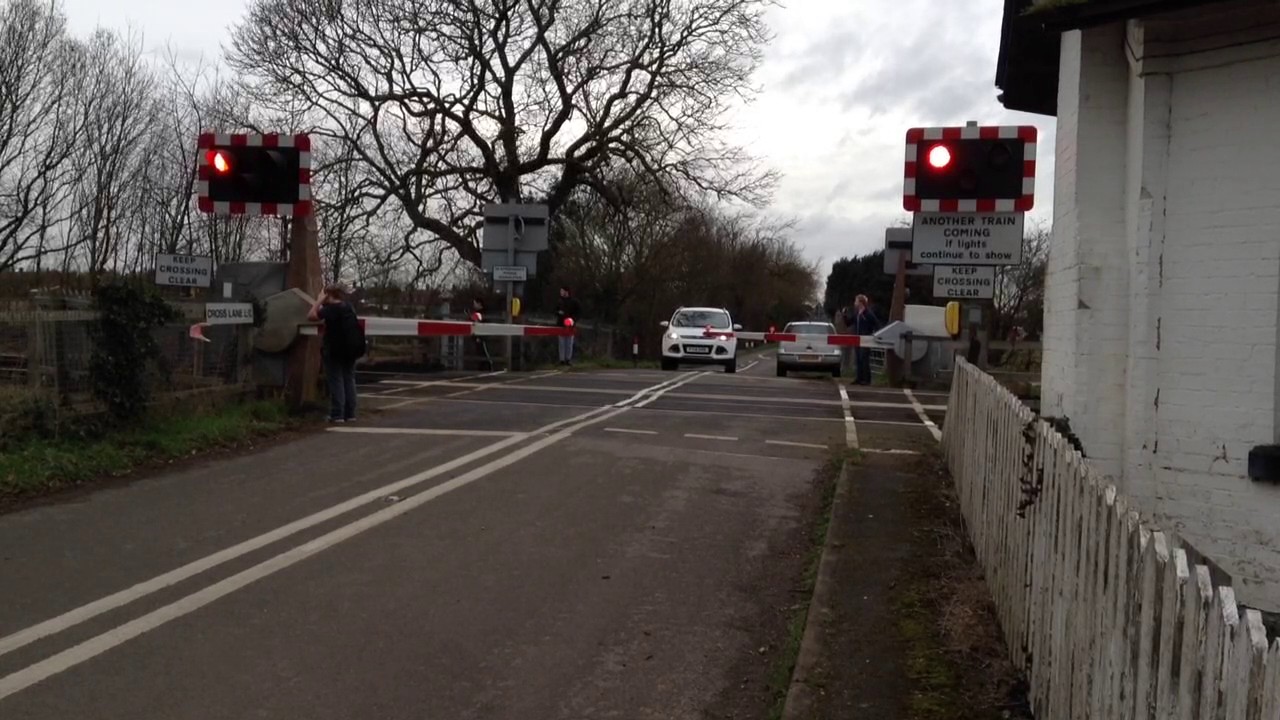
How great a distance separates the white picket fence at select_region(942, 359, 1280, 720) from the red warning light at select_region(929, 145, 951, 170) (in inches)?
164

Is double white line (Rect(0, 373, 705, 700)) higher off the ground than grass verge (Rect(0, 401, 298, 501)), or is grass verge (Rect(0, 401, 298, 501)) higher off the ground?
grass verge (Rect(0, 401, 298, 501))

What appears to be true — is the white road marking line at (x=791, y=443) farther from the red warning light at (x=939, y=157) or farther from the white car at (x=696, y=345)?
the white car at (x=696, y=345)

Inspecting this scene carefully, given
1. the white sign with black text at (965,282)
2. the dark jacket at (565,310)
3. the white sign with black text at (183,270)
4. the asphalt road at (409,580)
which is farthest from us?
the dark jacket at (565,310)

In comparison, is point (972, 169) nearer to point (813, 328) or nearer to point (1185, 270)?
point (1185, 270)

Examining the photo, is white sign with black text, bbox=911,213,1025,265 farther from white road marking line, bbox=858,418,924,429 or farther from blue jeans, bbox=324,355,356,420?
blue jeans, bbox=324,355,356,420

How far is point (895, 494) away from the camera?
928cm

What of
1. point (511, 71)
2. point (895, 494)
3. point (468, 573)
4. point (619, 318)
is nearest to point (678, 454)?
point (895, 494)

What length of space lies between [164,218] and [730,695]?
67.7 feet

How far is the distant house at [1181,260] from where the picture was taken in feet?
21.0

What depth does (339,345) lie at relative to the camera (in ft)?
41.1

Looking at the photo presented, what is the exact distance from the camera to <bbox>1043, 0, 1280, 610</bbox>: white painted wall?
639 cm

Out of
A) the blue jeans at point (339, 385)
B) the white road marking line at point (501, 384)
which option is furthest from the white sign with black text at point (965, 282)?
the white road marking line at point (501, 384)

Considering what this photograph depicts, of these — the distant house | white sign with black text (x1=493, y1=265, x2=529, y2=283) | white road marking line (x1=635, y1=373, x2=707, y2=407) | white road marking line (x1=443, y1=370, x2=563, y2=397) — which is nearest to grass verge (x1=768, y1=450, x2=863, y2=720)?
the distant house

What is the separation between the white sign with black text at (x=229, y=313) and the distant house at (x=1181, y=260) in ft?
26.8
